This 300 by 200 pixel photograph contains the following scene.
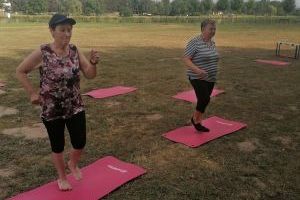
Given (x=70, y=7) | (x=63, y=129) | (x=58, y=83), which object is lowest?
(x=63, y=129)

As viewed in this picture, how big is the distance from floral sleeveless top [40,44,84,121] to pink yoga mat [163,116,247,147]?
8.25ft

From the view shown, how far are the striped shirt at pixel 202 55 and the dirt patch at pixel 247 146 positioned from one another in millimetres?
1187

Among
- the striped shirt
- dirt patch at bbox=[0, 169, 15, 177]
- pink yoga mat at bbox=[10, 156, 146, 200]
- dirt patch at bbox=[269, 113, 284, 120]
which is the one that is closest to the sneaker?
the striped shirt

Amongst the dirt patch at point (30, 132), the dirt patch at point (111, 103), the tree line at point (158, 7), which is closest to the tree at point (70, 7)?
the tree line at point (158, 7)

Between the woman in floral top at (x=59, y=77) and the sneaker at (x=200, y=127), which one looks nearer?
the woman in floral top at (x=59, y=77)

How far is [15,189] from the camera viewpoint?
448 cm

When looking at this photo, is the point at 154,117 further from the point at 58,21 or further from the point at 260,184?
the point at 58,21

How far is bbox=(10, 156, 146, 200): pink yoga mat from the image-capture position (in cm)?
423

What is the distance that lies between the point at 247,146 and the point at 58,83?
134 inches

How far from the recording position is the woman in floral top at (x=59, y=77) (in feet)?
12.2

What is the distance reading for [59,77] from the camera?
3.76 meters

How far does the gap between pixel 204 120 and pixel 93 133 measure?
7.08 feet

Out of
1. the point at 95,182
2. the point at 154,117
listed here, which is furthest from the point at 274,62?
the point at 95,182

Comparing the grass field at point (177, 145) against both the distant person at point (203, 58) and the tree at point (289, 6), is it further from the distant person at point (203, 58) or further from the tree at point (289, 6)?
the tree at point (289, 6)
